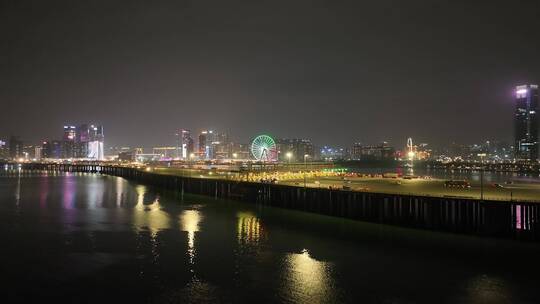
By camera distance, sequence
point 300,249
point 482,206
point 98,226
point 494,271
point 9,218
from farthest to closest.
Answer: point 9,218
point 98,226
point 482,206
point 300,249
point 494,271

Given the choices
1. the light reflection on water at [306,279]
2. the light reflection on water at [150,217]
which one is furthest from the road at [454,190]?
the light reflection on water at [150,217]

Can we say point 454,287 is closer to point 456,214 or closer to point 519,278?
point 519,278

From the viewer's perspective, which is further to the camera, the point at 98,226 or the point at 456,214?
the point at 98,226

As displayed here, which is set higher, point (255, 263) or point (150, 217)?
point (150, 217)

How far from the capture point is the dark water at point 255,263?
2084 cm

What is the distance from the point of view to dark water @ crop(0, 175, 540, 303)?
20844 millimetres

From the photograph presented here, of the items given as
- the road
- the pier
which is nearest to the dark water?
the pier

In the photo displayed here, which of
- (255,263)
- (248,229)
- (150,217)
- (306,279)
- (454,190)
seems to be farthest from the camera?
(454,190)

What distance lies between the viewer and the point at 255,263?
86.0 ft

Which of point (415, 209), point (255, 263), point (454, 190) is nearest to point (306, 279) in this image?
point (255, 263)

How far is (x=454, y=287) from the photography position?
2172 cm

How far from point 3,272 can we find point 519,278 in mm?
26292

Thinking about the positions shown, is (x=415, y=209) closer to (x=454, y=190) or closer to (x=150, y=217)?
(x=454, y=190)

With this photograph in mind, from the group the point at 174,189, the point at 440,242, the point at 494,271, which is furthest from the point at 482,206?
the point at 174,189
